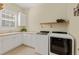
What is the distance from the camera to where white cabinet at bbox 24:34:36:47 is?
2.26 m

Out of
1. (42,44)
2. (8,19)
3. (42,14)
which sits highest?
(42,14)

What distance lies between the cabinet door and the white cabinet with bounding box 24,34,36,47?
0.15 meters

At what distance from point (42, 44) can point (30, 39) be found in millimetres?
433

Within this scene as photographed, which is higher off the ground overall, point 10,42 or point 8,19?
point 8,19

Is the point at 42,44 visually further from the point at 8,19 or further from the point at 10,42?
the point at 8,19

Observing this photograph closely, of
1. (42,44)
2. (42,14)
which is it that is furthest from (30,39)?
(42,14)

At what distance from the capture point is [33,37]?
89.0 inches

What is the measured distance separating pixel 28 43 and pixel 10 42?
44 centimetres

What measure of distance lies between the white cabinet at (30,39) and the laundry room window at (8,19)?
451 mm

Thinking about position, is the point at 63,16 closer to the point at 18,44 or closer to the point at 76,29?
the point at 76,29

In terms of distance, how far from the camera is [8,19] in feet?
7.91

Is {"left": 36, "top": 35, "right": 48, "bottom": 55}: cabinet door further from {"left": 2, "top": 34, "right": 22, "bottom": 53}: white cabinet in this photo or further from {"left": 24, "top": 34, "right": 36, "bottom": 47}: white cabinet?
{"left": 2, "top": 34, "right": 22, "bottom": 53}: white cabinet

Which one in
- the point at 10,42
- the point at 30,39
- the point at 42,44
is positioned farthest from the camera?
the point at 30,39

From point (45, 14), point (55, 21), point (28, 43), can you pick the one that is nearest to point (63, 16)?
point (55, 21)
